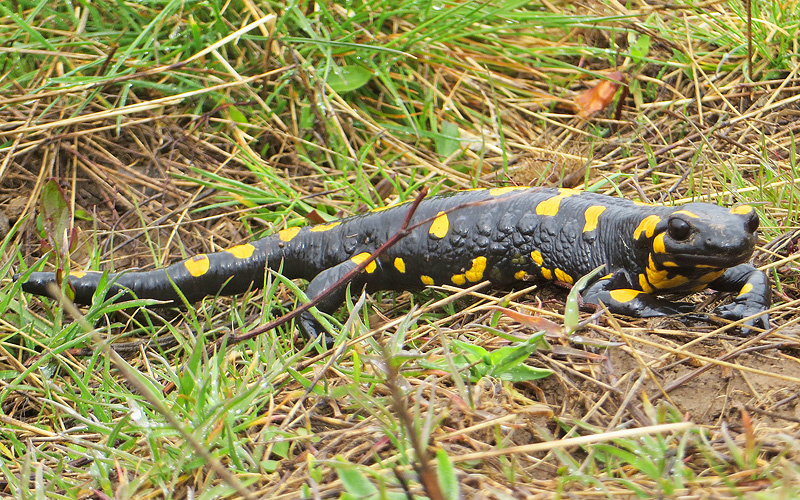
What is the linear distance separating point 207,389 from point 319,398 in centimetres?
27

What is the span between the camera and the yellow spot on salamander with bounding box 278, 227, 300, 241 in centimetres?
333

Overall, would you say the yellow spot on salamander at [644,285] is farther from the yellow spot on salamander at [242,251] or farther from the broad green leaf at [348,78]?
the broad green leaf at [348,78]

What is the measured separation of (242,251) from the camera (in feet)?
10.8

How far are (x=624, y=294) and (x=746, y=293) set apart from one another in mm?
377

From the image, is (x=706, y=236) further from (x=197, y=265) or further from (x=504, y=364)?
(x=197, y=265)

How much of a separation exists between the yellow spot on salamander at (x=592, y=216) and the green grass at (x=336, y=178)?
0.34m

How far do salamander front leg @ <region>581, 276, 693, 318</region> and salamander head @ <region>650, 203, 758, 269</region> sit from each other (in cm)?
13

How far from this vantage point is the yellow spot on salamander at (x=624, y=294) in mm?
2527

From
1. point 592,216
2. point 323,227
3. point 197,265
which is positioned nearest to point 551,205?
point 592,216

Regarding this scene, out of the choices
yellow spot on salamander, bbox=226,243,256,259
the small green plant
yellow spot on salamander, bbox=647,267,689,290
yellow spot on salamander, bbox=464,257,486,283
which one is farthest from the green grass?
yellow spot on salamander, bbox=647,267,689,290

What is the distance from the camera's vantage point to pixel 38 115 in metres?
3.77

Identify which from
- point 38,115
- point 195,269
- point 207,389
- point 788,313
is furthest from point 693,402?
point 38,115

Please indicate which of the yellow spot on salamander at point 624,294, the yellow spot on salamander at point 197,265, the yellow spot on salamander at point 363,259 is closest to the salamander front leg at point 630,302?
the yellow spot on salamander at point 624,294

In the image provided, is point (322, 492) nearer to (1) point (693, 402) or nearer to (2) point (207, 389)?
(2) point (207, 389)
